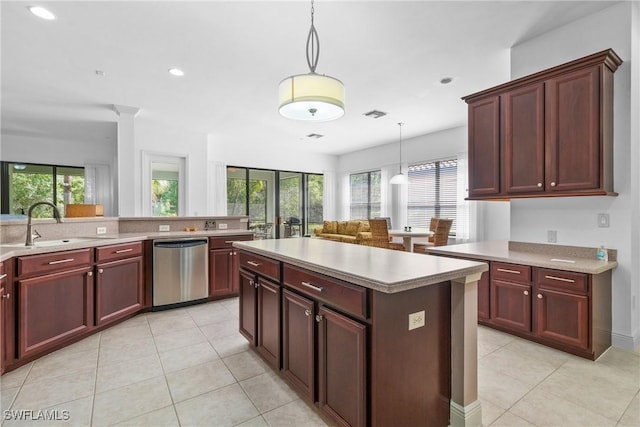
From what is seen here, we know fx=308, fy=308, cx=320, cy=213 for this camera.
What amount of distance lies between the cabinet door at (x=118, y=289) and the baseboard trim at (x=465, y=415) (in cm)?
311

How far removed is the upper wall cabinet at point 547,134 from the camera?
2.47m

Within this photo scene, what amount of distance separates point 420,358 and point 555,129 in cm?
239

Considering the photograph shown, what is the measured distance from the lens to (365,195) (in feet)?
29.0

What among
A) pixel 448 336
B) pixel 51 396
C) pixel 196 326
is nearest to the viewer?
pixel 448 336

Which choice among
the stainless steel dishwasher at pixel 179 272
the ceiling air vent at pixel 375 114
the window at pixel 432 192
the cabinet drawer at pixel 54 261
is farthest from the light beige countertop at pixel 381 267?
the window at pixel 432 192

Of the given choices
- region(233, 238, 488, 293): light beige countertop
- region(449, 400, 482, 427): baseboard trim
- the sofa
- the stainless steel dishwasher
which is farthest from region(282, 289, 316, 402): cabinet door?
the sofa

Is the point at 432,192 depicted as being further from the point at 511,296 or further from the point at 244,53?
the point at 244,53

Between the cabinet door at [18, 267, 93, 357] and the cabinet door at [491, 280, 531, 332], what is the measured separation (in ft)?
12.4

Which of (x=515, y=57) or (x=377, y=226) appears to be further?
(x=377, y=226)

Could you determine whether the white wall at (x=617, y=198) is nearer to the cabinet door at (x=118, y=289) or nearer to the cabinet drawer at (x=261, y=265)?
the cabinet drawer at (x=261, y=265)

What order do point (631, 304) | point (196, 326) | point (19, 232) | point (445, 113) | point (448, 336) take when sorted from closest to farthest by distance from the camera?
point (448, 336)
point (631, 304)
point (19, 232)
point (196, 326)
point (445, 113)

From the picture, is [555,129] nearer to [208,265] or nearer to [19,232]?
[208,265]

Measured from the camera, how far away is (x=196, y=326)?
321cm

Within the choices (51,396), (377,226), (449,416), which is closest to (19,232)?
(51,396)
